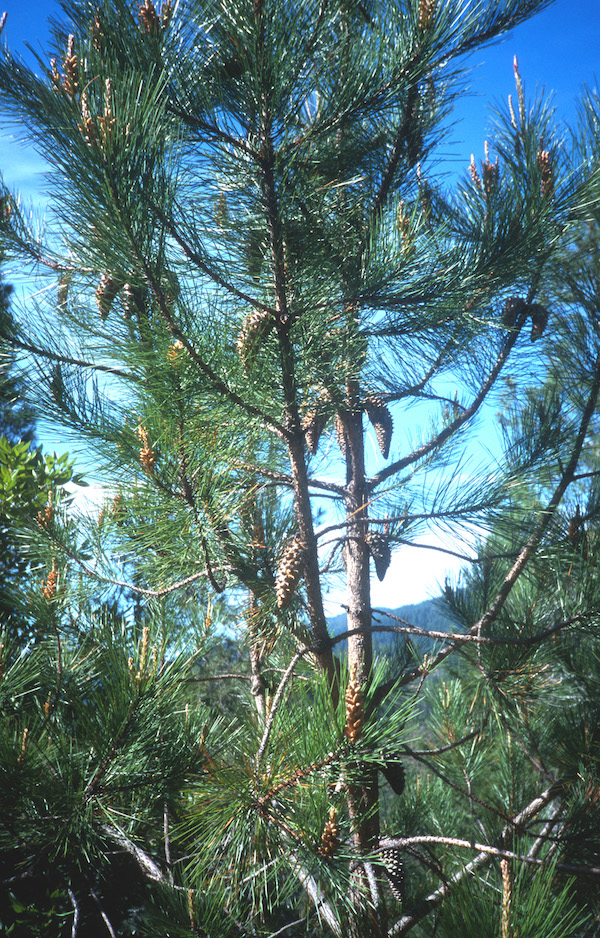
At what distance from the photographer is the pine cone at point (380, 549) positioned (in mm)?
1576

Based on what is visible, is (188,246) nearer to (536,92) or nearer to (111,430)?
(111,430)

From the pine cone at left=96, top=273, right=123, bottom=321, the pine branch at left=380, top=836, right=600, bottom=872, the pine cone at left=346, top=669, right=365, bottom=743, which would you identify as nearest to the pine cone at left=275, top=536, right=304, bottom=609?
the pine cone at left=346, top=669, right=365, bottom=743

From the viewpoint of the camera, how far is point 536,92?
1.49 metres

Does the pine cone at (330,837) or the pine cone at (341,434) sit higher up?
the pine cone at (341,434)

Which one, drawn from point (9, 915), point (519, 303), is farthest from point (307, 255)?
point (9, 915)

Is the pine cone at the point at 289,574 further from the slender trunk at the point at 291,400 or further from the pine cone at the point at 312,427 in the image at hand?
the pine cone at the point at 312,427

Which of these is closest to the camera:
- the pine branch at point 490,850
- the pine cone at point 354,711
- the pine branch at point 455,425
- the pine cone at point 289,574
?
the pine cone at point 354,711

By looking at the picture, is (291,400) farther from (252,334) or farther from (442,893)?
(442,893)

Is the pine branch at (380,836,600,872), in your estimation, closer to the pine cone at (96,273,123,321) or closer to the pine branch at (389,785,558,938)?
the pine branch at (389,785,558,938)

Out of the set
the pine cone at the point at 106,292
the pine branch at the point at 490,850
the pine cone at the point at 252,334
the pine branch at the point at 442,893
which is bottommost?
the pine branch at the point at 442,893

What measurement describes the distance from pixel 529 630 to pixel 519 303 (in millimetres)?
790

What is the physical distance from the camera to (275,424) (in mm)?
1130

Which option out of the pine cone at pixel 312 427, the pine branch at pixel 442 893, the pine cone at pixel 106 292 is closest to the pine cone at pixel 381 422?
the pine cone at pixel 312 427

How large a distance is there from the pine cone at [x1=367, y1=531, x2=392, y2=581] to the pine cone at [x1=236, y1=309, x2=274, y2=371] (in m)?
0.66
